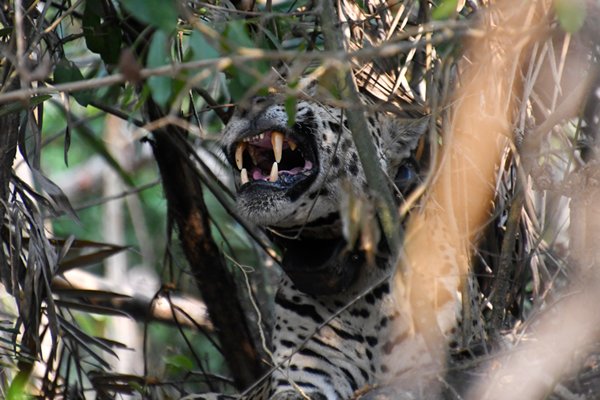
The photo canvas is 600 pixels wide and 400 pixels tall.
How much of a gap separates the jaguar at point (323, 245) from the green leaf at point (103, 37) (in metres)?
0.55

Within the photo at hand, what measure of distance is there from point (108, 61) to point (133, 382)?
4.67 feet

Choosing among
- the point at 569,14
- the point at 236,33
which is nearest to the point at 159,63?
the point at 236,33

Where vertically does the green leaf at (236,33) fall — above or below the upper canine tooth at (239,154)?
below

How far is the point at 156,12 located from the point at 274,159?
7.41 ft

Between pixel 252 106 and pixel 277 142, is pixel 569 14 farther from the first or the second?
pixel 277 142

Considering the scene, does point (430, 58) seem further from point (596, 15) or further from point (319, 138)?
point (596, 15)

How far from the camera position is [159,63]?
8.21ft

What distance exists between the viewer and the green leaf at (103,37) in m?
4.31

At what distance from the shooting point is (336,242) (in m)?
4.60

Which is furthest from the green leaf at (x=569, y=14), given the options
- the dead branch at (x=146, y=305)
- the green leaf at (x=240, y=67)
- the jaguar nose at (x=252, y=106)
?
the dead branch at (x=146, y=305)

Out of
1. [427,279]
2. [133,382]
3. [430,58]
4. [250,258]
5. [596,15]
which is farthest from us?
[250,258]

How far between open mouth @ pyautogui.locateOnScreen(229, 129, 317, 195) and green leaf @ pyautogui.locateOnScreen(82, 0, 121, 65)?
0.60 metres

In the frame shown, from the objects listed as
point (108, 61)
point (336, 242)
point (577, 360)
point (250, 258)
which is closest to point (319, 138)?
point (336, 242)

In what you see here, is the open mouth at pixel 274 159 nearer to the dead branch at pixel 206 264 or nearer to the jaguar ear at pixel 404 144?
the jaguar ear at pixel 404 144
